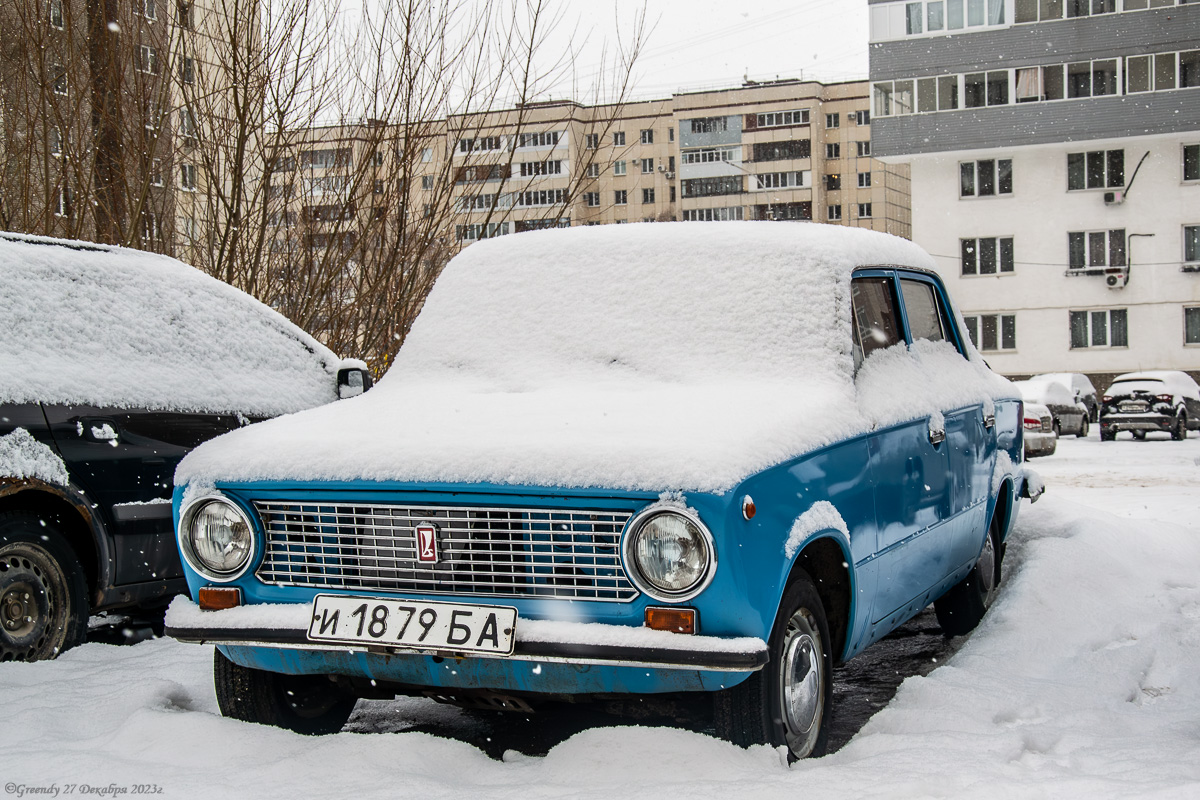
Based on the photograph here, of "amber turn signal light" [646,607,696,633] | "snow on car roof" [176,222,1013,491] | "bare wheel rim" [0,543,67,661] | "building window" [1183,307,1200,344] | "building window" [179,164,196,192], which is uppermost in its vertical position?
"building window" [179,164,196,192]

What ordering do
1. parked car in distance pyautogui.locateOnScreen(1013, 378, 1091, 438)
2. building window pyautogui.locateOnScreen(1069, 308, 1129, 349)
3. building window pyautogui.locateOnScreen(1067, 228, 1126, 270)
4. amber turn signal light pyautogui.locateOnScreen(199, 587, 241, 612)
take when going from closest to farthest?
amber turn signal light pyautogui.locateOnScreen(199, 587, 241, 612)
parked car in distance pyautogui.locateOnScreen(1013, 378, 1091, 438)
building window pyautogui.locateOnScreen(1069, 308, 1129, 349)
building window pyautogui.locateOnScreen(1067, 228, 1126, 270)

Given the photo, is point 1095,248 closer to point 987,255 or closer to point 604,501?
point 987,255

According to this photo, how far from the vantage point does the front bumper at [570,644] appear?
10.2 ft

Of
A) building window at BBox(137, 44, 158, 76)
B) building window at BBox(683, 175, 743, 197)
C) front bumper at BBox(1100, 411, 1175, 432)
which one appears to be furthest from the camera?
building window at BBox(683, 175, 743, 197)

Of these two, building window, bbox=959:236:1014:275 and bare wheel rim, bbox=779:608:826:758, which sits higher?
building window, bbox=959:236:1014:275

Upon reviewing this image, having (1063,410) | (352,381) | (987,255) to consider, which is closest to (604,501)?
(352,381)

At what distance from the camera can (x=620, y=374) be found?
4.27 metres

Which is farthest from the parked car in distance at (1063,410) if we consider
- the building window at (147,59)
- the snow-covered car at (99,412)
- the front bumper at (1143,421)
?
the snow-covered car at (99,412)

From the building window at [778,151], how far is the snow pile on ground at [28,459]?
251 ft

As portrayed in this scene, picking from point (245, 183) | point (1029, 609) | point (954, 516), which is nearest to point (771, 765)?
point (954, 516)

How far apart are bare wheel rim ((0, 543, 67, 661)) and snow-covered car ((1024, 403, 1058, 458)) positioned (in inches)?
657

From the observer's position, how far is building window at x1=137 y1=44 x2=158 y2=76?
8719 millimetres

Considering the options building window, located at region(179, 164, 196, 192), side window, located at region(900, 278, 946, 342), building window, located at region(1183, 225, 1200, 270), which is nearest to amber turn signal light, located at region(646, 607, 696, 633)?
side window, located at region(900, 278, 946, 342)

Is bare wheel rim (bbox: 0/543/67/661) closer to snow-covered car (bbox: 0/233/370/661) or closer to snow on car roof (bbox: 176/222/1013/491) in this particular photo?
snow-covered car (bbox: 0/233/370/661)
